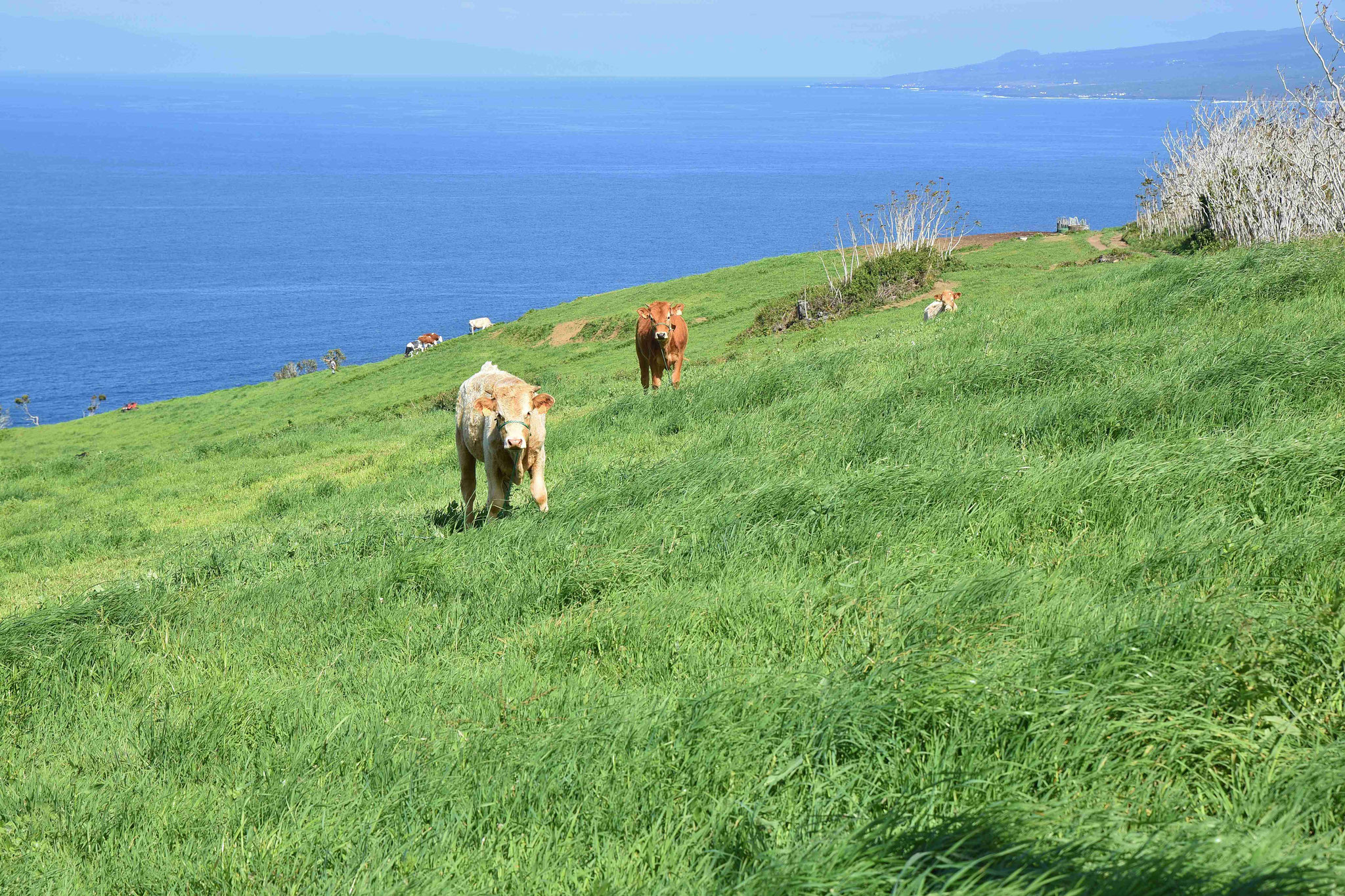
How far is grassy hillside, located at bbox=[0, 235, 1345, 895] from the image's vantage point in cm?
319

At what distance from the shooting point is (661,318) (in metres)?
19.1

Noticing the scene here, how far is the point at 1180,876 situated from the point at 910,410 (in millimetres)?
6789

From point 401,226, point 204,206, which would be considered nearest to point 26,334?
point 401,226

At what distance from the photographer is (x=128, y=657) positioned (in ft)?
19.4

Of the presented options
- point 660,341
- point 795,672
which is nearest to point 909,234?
point 660,341

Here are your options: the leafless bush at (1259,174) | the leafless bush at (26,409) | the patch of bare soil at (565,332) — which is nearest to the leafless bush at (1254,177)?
the leafless bush at (1259,174)

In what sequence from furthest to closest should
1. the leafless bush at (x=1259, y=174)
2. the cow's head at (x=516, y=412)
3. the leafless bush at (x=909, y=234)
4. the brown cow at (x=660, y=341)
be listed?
the leafless bush at (x=909, y=234) → the leafless bush at (x=1259, y=174) → the brown cow at (x=660, y=341) → the cow's head at (x=516, y=412)

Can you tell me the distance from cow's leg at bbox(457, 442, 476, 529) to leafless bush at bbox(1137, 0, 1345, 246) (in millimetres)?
13259

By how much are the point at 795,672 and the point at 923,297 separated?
30606mm

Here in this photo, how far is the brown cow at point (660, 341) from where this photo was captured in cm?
Result: 1914

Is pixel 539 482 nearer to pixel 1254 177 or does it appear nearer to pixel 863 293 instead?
pixel 863 293

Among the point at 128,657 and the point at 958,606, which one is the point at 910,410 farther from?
the point at 128,657

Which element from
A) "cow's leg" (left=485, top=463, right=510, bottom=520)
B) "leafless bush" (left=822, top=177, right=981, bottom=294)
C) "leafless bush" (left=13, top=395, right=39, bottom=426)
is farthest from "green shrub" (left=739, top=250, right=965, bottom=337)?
"leafless bush" (left=13, top=395, right=39, bottom=426)

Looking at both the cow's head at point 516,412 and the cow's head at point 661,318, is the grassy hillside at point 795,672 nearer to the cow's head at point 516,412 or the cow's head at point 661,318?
Answer: the cow's head at point 516,412
